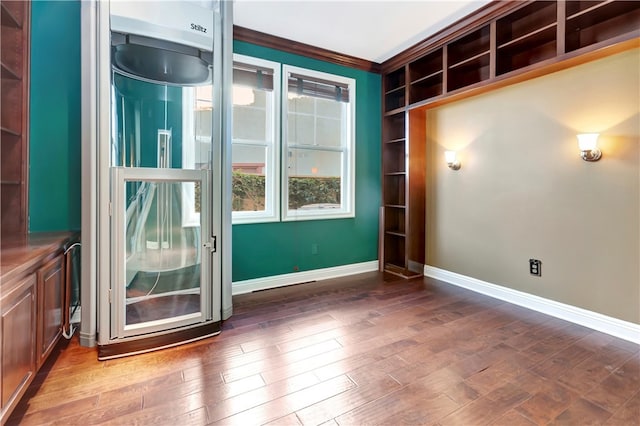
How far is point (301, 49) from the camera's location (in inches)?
148

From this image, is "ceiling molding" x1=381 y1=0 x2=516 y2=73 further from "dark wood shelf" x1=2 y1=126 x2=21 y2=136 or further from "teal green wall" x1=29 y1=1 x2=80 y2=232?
"dark wood shelf" x1=2 y1=126 x2=21 y2=136

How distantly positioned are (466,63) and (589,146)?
150cm

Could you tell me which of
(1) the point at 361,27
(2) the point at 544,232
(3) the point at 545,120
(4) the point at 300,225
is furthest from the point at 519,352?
(1) the point at 361,27

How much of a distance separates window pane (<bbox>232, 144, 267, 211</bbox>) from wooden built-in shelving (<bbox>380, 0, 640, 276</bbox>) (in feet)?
5.70

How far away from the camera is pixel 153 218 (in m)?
2.41

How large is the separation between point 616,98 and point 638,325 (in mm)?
1774

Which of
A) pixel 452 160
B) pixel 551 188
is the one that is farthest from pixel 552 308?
pixel 452 160

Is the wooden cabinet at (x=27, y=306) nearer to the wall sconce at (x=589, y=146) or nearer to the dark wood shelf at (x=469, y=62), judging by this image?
the wall sconce at (x=589, y=146)

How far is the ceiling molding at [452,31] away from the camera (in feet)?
9.70

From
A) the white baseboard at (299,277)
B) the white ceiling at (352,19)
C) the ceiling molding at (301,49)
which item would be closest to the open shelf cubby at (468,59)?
the white ceiling at (352,19)

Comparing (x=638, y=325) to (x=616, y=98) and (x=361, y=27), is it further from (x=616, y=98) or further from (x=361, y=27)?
(x=361, y=27)

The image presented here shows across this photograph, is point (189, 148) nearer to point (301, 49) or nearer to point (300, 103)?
point (300, 103)

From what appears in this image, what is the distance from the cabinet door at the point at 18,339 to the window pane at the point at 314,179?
8.37 feet

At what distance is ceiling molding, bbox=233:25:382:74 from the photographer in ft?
11.3
